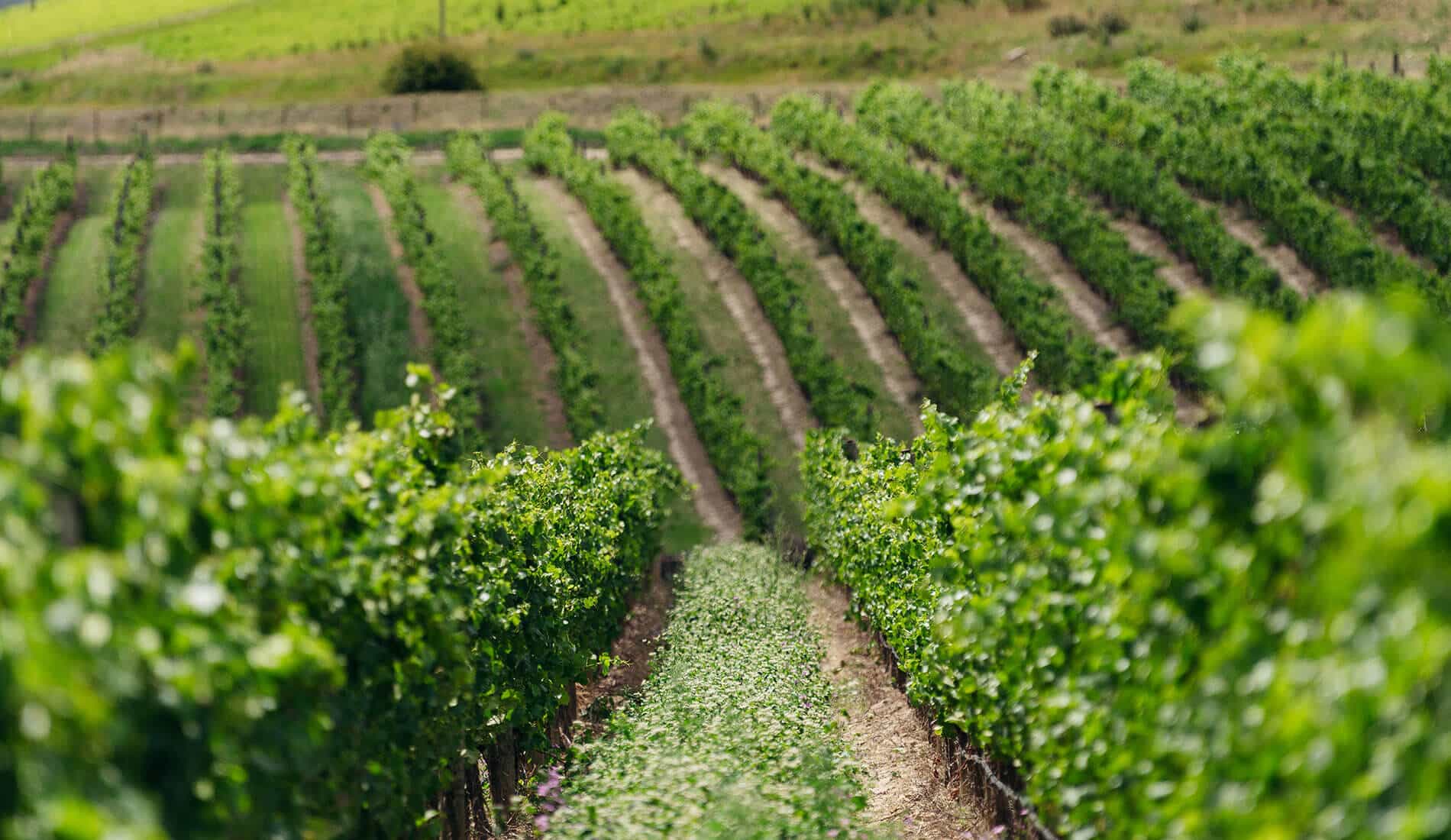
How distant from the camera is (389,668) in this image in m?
9.45

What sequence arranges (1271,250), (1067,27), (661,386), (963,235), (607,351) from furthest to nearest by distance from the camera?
1. (1067,27)
2. (963,235)
3. (607,351)
4. (1271,250)
5. (661,386)

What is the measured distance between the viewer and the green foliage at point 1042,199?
158 ft

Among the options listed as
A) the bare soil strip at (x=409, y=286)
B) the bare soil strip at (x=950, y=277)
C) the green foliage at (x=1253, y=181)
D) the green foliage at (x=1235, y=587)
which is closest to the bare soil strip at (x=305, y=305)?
the bare soil strip at (x=409, y=286)

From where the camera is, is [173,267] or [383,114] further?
[383,114]

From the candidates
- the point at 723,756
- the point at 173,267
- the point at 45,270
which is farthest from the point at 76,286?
the point at 723,756

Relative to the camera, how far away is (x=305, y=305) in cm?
5616

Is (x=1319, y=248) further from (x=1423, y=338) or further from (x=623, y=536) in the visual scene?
(x=1423, y=338)

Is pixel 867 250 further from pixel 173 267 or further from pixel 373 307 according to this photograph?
pixel 173 267

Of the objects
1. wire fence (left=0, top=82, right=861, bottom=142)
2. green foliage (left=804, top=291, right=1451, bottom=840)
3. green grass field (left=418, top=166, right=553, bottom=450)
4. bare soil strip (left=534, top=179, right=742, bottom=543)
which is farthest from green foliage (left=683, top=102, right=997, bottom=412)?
green foliage (left=804, top=291, right=1451, bottom=840)

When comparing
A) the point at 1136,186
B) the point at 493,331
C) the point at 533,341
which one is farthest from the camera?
the point at 1136,186

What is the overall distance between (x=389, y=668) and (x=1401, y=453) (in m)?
6.32

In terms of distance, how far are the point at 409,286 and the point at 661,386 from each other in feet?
39.9

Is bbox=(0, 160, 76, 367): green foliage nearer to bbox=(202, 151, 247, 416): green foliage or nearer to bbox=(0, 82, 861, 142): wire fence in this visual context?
bbox=(202, 151, 247, 416): green foliage

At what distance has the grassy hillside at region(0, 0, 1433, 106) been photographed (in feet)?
270
